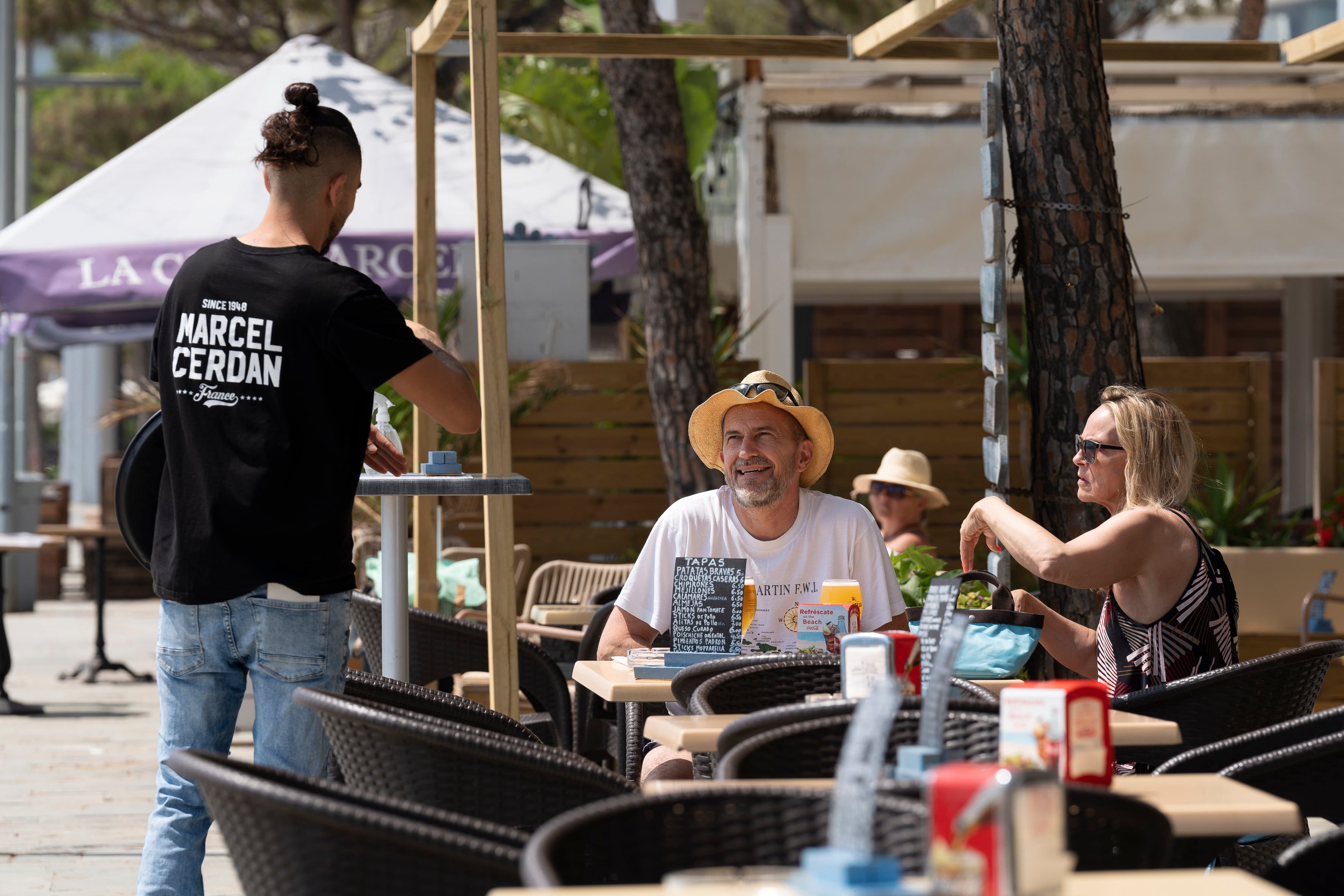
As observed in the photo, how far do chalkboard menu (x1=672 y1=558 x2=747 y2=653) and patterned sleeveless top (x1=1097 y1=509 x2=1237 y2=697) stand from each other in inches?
33.6

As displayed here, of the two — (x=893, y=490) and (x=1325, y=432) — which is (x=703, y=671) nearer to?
(x=893, y=490)

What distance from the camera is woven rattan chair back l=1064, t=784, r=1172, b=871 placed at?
219 cm

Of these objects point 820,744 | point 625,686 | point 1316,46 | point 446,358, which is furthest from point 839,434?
point 820,744

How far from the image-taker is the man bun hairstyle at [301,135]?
3303 mm

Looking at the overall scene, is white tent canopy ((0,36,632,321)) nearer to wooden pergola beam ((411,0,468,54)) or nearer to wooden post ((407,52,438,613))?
wooden post ((407,52,438,613))

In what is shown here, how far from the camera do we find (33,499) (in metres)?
14.5

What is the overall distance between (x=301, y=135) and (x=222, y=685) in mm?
1095

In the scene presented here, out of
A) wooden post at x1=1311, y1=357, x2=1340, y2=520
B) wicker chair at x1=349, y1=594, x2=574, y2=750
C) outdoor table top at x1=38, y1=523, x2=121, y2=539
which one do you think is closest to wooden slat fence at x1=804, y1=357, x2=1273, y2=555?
wooden post at x1=1311, y1=357, x2=1340, y2=520

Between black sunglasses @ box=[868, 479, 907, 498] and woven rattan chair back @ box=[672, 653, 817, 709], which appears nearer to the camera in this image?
woven rattan chair back @ box=[672, 653, 817, 709]

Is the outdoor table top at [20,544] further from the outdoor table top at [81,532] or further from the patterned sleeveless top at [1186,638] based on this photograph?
the patterned sleeveless top at [1186,638]

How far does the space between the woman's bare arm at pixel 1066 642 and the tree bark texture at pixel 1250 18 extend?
931 centimetres

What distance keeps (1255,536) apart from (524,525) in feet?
11.9

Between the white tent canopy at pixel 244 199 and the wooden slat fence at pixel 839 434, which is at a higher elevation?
the white tent canopy at pixel 244 199

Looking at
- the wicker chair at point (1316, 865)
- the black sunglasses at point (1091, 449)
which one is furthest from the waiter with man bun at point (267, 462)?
the wicker chair at point (1316, 865)
